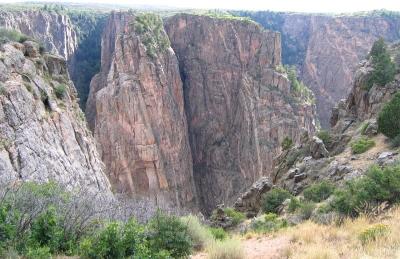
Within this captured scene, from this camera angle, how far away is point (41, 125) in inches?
1010

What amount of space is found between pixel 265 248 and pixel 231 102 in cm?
6205

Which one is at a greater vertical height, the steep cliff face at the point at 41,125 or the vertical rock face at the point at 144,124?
the steep cliff face at the point at 41,125

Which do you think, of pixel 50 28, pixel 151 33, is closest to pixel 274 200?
pixel 151 33

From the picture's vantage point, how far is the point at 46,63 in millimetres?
31719

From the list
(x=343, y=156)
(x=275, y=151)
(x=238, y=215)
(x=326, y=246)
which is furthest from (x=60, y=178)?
(x=275, y=151)

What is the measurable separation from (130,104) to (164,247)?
5037cm

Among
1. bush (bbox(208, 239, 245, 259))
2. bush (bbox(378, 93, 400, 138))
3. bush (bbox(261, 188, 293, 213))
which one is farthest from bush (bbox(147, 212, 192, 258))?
bush (bbox(378, 93, 400, 138))

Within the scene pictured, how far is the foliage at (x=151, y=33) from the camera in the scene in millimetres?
65438

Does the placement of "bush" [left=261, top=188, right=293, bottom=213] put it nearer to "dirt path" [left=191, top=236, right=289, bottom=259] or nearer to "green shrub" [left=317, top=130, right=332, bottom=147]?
"green shrub" [left=317, top=130, right=332, bottom=147]

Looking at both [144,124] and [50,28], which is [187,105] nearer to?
[144,124]

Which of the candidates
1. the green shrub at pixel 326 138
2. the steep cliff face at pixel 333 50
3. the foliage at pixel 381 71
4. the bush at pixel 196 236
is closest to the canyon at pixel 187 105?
the green shrub at pixel 326 138

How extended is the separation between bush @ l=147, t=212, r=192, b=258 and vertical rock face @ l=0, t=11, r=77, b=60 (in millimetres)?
69465

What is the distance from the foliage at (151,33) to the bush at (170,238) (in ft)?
178

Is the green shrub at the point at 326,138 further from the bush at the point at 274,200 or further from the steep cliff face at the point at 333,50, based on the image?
the steep cliff face at the point at 333,50
